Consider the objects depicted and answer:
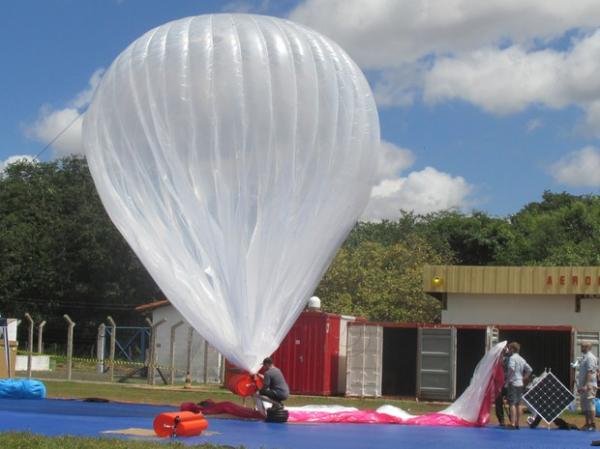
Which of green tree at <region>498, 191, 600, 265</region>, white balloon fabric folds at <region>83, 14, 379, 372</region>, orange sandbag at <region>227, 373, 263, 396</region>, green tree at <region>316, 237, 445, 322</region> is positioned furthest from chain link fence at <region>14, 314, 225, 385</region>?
green tree at <region>498, 191, 600, 265</region>

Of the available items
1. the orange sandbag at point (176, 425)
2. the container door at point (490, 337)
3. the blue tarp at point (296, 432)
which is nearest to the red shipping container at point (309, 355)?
the container door at point (490, 337)

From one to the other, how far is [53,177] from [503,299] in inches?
1646

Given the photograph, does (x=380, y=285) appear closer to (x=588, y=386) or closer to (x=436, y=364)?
(x=436, y=364)

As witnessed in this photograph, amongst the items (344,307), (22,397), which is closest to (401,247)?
(344,307)

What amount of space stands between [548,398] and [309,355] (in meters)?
9.58

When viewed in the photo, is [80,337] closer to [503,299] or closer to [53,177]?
[53,177]

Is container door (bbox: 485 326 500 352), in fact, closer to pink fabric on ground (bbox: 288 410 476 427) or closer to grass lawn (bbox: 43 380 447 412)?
grass lawn (bbox: 43 380 447 412)

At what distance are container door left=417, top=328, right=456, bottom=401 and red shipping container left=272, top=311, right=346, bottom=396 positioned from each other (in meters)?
2.37

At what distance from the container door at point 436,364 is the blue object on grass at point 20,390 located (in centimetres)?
993

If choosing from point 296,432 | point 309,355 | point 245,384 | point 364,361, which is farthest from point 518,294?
point 296,432

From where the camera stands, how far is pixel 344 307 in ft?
145

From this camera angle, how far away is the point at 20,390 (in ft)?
65.6

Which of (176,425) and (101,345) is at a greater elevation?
(101,345)

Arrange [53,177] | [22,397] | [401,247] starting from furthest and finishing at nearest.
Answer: [53,177], [401,247], [22,397]
